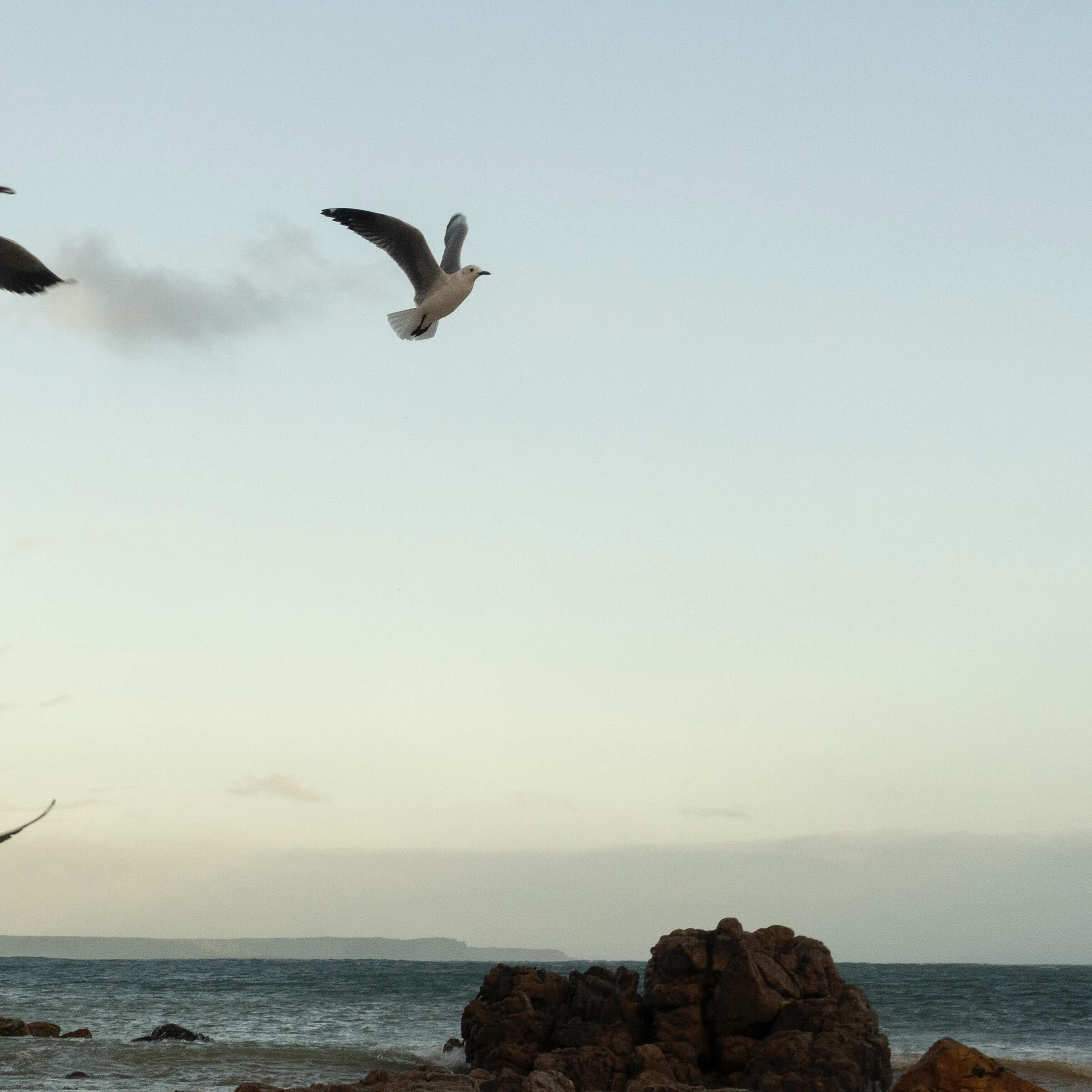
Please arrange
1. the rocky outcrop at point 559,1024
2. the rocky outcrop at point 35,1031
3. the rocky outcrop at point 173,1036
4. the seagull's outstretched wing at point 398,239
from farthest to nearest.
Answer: the rocky outcrop at point 173,1036, the rocky outcrop at point 35,1031, the rocky outcrop at point 559,1024, the seagull's outstretched wing at point 398,239

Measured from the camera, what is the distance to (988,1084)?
11281 mm

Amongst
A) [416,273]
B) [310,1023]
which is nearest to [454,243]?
[416,273]

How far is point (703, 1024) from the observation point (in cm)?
1847

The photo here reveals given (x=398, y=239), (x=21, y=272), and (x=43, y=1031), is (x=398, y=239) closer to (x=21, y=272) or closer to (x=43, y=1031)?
(x=21, y=272)

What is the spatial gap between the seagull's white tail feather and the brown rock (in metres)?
19.6

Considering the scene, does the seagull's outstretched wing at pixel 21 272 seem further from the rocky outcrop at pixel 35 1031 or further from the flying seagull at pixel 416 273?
the rocky outcrop at pixel 35 1031

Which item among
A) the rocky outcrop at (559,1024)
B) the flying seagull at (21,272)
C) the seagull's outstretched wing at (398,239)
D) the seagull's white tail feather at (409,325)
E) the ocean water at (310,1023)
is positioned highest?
the seagull's outstretched wing at (398,239)

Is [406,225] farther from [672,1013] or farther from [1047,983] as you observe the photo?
[1047,983]

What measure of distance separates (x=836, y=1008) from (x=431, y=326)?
11120 mm

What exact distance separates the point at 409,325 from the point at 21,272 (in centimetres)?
468

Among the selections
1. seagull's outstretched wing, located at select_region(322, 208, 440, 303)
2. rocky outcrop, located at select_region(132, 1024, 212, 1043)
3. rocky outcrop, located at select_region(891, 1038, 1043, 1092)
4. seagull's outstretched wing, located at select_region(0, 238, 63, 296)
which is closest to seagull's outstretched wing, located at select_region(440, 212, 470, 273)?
seagull's outstretched wing, located at select_region(322, 208, 440, 303)

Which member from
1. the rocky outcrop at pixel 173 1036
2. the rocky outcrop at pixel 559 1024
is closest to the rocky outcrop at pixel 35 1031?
the rocky outcrop at pixel 173 1036

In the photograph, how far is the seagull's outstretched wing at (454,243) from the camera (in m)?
15.2

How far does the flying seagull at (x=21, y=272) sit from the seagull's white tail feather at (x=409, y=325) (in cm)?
440
